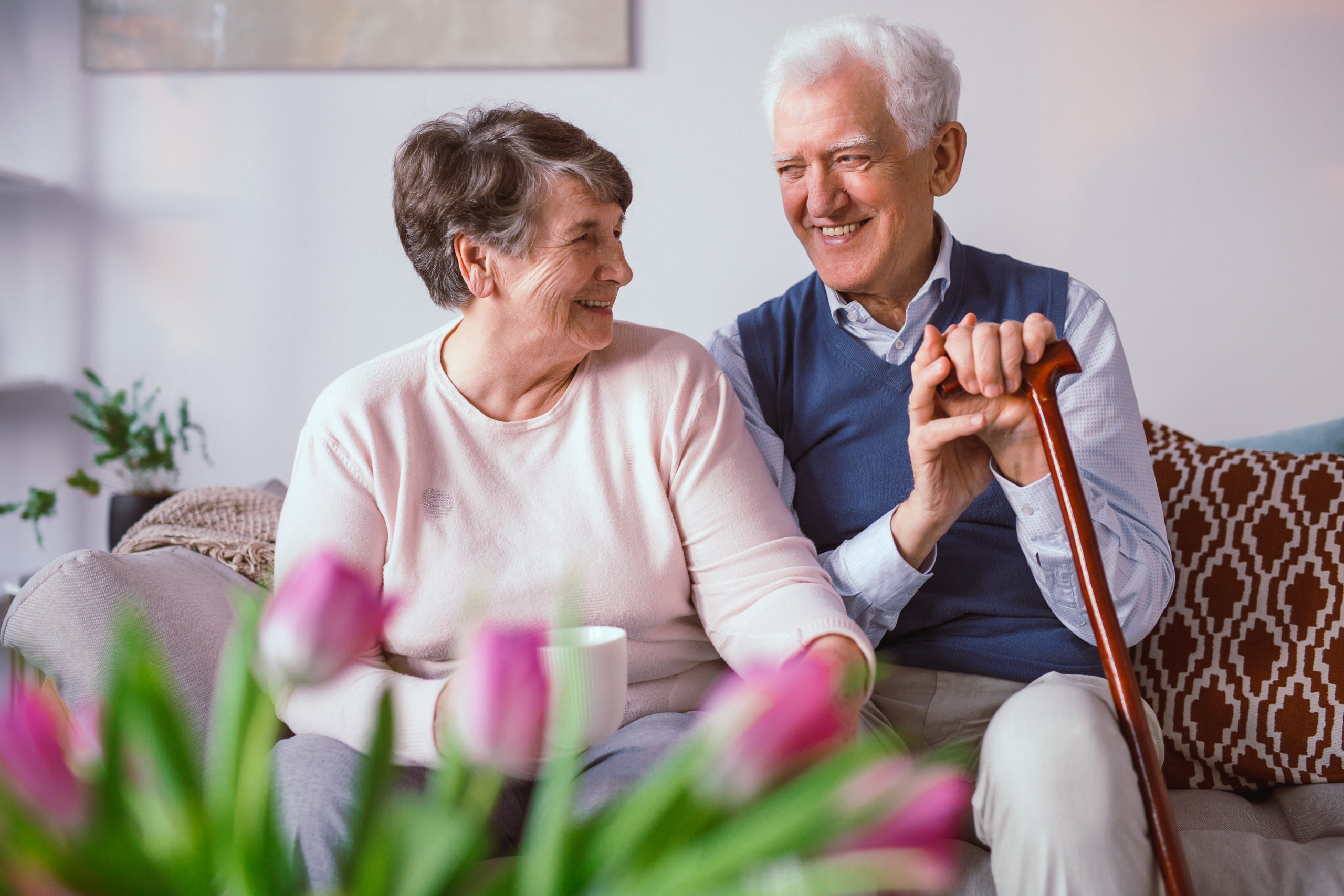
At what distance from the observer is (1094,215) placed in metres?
2.17

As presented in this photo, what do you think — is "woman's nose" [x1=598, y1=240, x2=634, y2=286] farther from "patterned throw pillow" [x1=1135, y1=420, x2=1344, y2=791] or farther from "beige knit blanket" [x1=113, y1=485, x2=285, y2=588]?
"patterned throw pillow" [x1=1135, y1=420, x2=1344, y2=791]

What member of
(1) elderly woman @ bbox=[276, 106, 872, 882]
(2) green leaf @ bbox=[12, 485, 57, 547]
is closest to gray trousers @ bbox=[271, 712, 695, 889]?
(1) elderly woman @ bbox=[276, 106, 872, 882]

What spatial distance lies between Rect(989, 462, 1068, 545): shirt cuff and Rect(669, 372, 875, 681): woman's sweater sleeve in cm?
25

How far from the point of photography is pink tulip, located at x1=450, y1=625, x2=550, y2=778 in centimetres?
33

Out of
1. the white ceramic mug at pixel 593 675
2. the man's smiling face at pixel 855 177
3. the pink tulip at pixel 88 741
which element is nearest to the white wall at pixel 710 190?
the man's smiling face at pixel 855 177

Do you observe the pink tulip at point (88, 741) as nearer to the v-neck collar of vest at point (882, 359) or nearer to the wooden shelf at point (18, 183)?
the v-neck collar of vest at point (882, 359)

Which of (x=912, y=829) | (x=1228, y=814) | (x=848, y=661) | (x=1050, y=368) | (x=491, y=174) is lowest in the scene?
(x=1228, y=814)

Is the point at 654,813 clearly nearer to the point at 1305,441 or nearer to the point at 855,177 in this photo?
the point at 855,177

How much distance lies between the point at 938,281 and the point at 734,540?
0.52m

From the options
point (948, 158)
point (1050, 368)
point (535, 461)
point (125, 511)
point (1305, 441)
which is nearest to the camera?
point (1050, 368)

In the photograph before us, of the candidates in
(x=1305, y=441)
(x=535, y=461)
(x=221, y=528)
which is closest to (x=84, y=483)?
(x=221, y=528)

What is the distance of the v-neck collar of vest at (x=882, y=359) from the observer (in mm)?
1502

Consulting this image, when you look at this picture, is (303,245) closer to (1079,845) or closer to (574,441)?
(574,441)

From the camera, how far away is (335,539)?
126 cm
